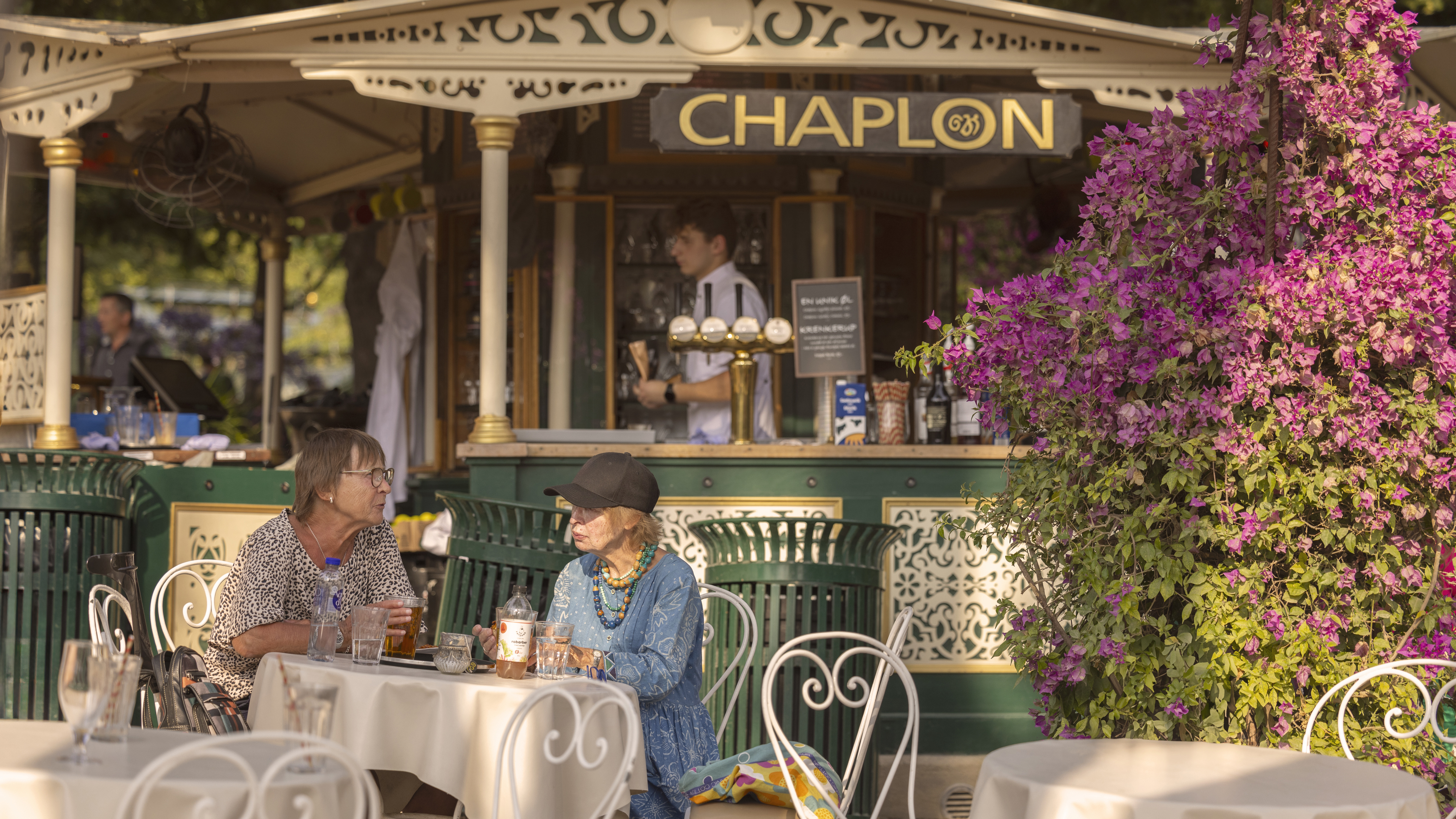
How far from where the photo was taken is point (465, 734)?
339 cm

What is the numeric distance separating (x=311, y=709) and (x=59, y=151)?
5.90m

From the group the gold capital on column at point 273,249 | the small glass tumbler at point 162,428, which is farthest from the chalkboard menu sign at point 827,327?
the gold capital on column at point 273,249

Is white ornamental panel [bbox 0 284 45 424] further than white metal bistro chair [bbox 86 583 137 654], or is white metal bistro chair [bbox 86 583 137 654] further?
white ornamental panel [bbox 0 284 45 424]

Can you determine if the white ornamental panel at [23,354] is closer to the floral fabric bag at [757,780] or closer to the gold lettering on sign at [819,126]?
the gold lettering on sign at [819,126]

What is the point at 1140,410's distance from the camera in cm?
387

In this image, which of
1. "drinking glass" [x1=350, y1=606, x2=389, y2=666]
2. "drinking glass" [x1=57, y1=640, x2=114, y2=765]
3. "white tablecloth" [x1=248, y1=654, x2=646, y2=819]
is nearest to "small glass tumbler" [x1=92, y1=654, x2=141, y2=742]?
"drinking glass" [x1=57, y1=640, x2=114, y2=765]

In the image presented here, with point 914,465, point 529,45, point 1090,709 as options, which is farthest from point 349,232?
point 1090,709

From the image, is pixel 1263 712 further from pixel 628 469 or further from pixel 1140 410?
pixel 628 469

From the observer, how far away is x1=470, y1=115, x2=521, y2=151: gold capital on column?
672 cm

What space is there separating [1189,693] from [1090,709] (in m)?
0.30

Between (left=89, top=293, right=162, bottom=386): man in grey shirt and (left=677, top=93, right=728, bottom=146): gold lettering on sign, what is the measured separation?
4928mm

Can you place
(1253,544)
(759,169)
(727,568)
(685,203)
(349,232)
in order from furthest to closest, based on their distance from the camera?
(349,232)
(759,169)
(685,203)
(727,568)
(1253,544)

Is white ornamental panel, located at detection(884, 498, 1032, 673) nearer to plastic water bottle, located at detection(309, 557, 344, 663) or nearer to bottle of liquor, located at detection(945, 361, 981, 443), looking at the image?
bottle of liquor, located at detection(945, 361, 981, 443)

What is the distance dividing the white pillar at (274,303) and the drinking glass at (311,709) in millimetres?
8945
